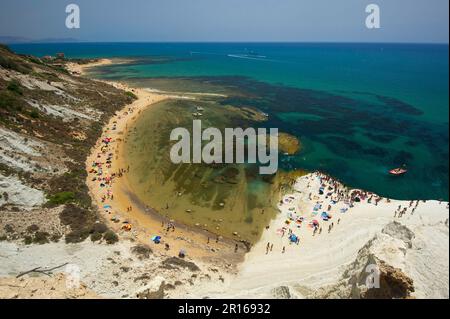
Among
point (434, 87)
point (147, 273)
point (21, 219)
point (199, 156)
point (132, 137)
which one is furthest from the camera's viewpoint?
point (434, 87)

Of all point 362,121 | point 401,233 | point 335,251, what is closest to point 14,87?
point 335,251

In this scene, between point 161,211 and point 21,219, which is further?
point 161,211

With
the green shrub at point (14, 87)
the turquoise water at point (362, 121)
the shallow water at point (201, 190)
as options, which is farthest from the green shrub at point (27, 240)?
the green shrub at point (14, 87)

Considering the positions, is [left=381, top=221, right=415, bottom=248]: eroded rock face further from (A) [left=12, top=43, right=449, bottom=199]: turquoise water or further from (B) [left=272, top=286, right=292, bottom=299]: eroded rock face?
(A) [left=12, top=43, right=449, bottom=199]: turquoise water
